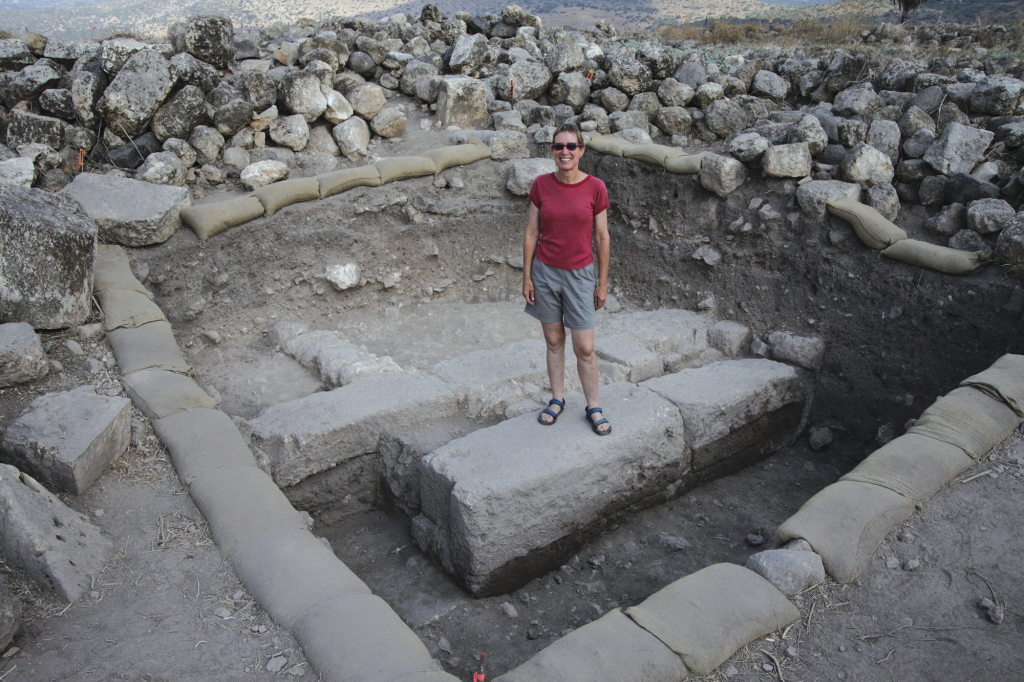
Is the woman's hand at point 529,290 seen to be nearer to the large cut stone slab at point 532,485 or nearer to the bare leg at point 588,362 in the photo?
the bare leg at point 588,362

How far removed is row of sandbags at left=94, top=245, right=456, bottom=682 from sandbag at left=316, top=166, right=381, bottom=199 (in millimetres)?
1703

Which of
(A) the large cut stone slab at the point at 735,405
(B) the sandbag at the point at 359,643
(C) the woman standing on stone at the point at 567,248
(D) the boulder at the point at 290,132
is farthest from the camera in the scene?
(D) the boulder at the point at 290,132

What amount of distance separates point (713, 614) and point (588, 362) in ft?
4.45

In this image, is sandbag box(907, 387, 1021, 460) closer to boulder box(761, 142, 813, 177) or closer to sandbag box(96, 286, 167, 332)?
→ boulder box(761, 142, 813, 177)

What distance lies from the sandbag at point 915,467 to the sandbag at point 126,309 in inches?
166

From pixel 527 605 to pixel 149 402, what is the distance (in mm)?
2330

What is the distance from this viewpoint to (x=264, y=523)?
111 inches

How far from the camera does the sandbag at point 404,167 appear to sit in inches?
221

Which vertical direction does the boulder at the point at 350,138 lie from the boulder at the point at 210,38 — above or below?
below

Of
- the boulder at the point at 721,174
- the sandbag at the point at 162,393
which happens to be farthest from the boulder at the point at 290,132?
the boulder at the point at 721,174

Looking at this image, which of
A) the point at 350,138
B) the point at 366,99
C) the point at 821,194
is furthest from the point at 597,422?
the point at 366,99

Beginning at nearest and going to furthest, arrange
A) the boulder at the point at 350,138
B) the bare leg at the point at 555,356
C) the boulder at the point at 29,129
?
the bare leg at the point at 555,356, the boulder at the point at 29,129, the boulder at the point at 350,138

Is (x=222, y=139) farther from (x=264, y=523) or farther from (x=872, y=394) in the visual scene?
(x=872, y=394)

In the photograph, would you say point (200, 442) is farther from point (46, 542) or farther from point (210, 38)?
point (210, 38)
